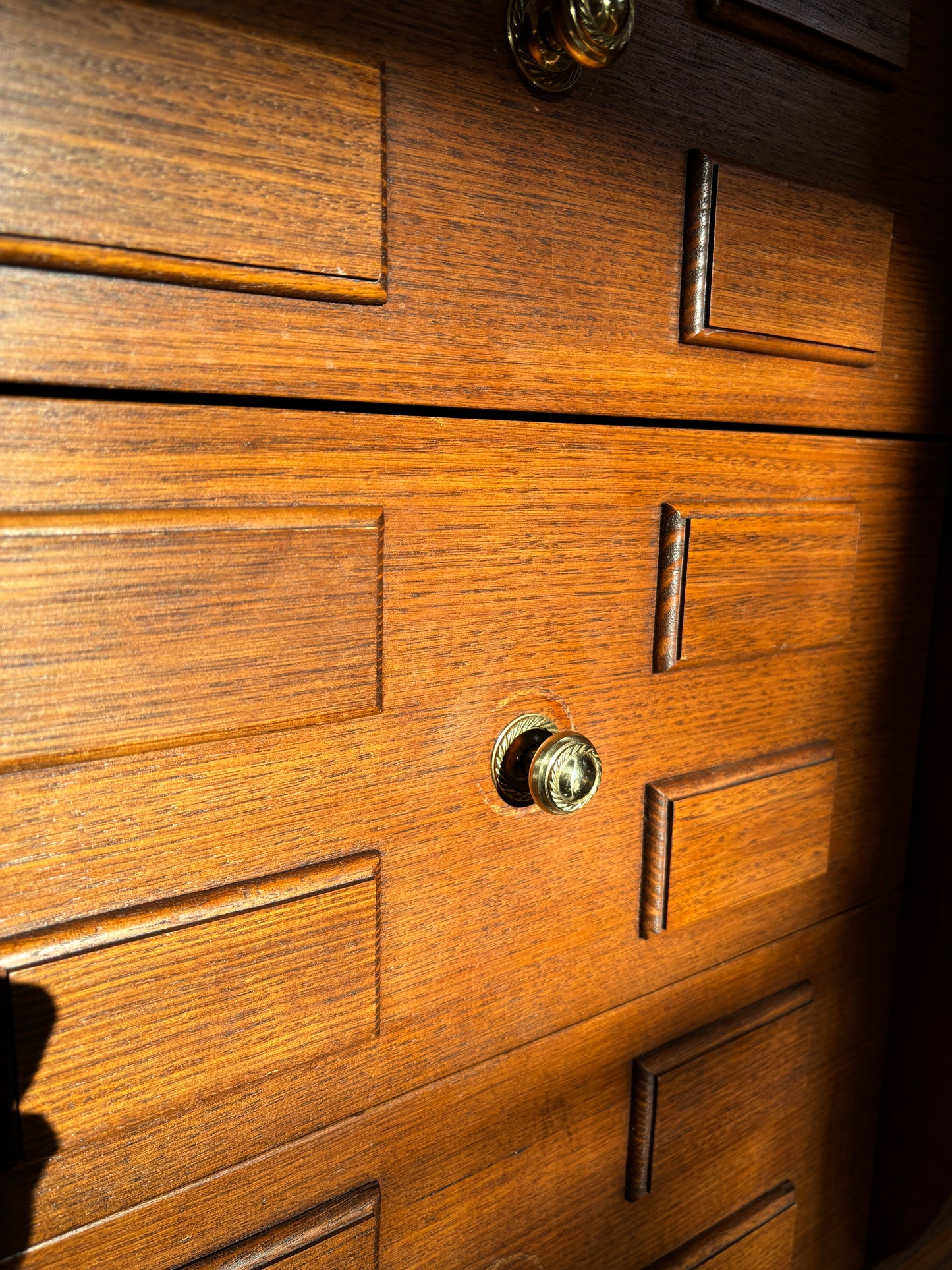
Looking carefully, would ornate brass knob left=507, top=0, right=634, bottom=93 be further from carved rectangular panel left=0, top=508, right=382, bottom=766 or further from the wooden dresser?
carved rectangular panel left=0, top=508, right=382, bottom=766

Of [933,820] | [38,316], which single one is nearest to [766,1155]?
[933,820]

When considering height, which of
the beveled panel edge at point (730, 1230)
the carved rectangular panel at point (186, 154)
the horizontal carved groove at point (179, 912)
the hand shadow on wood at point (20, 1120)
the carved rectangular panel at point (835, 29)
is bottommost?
the beveled panel edge at point (730, 1230)

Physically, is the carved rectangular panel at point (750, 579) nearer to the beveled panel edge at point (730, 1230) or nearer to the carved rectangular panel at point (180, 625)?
the carved rectangular panel at point (180, 625)

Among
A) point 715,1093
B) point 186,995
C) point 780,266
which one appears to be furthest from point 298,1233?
point 780,266

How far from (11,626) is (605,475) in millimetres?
234

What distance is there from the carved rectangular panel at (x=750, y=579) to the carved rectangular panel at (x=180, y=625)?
15cm

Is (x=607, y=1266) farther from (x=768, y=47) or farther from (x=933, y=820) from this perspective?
(x=768, y=47)

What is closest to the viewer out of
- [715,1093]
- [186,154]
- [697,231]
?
[186,154]

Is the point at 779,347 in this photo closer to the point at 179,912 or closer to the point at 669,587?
the point at 669,587

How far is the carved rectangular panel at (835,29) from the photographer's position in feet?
1.14

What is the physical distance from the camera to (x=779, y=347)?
39 centimetres

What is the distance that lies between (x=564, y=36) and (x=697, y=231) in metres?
0.11

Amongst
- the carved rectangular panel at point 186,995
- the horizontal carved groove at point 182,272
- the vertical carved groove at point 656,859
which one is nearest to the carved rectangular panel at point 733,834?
the vertical carved groove at point 656,859

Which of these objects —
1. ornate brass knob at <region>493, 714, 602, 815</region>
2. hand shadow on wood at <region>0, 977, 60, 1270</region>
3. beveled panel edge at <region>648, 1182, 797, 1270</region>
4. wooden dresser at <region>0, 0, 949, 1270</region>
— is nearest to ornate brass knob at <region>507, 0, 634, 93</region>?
wooden dresser at <region>0, 0, 949, 1270</region>
